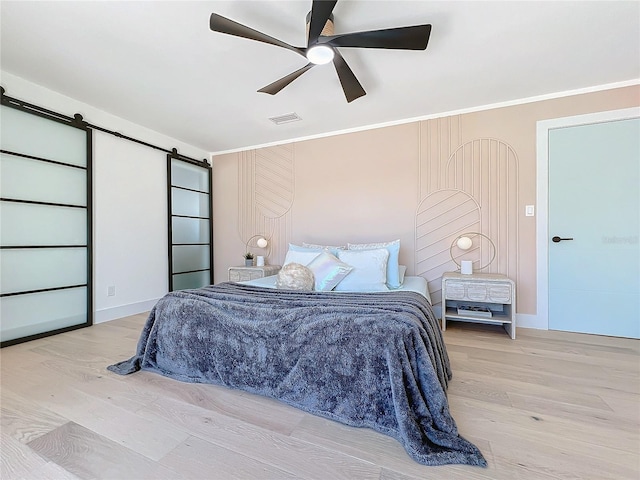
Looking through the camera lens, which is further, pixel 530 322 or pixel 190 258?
pixel 190 258

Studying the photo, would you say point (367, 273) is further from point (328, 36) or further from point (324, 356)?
point (328, 36)

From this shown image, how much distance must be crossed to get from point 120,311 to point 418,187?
12.7 feet

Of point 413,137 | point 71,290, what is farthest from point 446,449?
point 71,290

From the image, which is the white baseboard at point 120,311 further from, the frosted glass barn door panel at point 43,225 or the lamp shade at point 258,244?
the lamp shade at point 258,244

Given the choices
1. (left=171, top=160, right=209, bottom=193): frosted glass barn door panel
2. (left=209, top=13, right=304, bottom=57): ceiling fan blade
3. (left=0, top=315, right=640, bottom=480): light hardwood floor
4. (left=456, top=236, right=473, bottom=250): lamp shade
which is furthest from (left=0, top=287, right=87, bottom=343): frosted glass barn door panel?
(left=456, top=236, right=473, bottom=250): lamp shade

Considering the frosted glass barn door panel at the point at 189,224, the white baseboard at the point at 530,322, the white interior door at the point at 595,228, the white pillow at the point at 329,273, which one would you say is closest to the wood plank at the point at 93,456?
the white pillow at the point at 329,273

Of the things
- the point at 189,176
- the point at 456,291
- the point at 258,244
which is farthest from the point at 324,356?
the point at 189,176

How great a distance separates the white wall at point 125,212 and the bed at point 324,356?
1570 millimetres

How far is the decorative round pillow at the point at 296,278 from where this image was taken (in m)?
2.32

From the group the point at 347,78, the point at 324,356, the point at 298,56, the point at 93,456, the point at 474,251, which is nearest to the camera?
the point at 93,456

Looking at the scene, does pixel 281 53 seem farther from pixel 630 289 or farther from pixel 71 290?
pixel 630 289

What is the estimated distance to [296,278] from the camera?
2324 millimetres

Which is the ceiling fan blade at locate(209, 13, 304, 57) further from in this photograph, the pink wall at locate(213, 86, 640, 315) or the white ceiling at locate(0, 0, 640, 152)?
the pink wall at locate(213, 86, 640, 315)

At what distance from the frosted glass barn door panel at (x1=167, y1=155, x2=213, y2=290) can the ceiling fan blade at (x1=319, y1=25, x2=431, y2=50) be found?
3.07 metres
